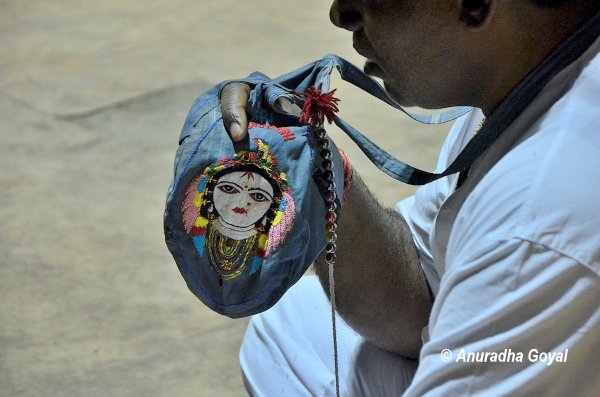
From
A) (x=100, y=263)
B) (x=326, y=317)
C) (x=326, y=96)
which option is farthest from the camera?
(x=100, y=263)

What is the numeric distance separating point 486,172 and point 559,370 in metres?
0.24

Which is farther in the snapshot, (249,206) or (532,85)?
(249,206)

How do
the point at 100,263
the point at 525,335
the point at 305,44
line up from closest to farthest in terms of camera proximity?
the point at 525,335
the point at 100,263
the point at 305,44

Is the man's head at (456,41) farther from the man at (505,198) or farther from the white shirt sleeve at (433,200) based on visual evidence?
the white shirt sleeve at (433,200)

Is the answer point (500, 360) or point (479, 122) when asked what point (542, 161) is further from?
point (479, 122)

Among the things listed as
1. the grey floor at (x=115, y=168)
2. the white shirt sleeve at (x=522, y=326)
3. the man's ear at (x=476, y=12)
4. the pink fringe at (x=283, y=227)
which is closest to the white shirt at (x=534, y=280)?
the white shirt sleeve at (x=522, y=326)

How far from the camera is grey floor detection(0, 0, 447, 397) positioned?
187cm

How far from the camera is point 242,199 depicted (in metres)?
1.07

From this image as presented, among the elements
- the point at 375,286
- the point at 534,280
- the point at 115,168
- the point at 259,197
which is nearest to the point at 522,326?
the point at 534,280

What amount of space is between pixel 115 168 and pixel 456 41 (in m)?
1.61

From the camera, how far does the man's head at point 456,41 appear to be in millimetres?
923

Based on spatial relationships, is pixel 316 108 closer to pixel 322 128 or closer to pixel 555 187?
pixel 322 128

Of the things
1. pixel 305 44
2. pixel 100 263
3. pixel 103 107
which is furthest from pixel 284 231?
pixel 305 44

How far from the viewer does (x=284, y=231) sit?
1068mm
